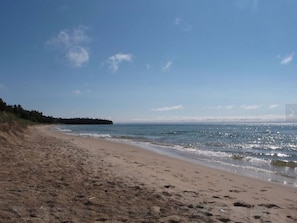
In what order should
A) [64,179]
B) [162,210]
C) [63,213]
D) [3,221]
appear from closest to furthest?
[3,221]
[63,213]
[162,210]
[64,179]

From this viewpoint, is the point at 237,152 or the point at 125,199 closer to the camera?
the point at 125,199

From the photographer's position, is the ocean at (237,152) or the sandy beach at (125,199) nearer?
the sandy beach at (125,199)

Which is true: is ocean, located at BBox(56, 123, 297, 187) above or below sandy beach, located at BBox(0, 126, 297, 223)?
below

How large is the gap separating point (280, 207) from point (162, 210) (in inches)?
110

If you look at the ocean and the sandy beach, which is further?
the ocean

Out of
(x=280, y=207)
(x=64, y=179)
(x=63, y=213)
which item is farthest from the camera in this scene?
(x=64, y=179)

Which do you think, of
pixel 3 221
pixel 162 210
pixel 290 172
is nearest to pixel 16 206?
pixel 3 221

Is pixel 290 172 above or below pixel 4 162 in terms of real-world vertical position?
below

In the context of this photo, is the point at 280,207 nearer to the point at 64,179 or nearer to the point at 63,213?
the point at 63,213

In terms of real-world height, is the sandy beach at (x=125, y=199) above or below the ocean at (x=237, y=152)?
above

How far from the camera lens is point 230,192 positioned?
26.5ft

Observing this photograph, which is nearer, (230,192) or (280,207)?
(280,207)

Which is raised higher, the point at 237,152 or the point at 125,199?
the point at 125,199

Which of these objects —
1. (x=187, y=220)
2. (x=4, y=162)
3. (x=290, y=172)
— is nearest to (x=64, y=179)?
(x=4, y=162)
